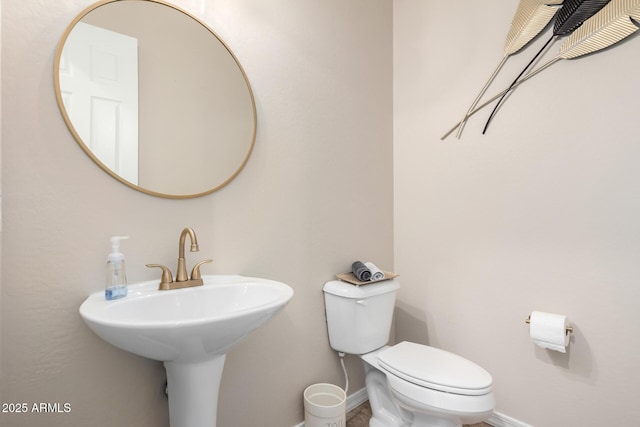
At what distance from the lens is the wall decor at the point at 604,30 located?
1.16 metres

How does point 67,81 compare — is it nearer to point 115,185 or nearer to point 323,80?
point 115,185

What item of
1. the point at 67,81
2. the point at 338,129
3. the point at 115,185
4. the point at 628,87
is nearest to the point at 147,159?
the point at 115,185

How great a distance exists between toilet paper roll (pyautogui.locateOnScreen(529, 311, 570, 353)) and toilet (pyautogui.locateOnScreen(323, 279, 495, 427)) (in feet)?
0.95

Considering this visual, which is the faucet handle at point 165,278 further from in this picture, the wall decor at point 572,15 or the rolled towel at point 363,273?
the wall decor at point 572,15

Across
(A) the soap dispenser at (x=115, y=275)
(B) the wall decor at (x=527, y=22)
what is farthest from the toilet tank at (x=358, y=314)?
(B) the wall decor at (x=527, y=22)

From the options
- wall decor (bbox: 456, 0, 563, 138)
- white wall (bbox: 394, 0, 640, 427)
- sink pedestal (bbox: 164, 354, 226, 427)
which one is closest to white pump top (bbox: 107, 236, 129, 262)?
sink pedestal (bbox: 164, 354, 226, 427)

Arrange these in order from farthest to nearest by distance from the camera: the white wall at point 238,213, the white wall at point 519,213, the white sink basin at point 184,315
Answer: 1. the white wall at point 519,213
2. the white wall at point 238,213
3. the white sink basin at point 184,315

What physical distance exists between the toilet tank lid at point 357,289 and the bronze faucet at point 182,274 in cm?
67

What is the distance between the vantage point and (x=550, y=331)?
129 cm

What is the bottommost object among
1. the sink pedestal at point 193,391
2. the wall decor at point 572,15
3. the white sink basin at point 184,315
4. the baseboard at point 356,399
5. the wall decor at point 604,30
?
the baseboard at point 356,399

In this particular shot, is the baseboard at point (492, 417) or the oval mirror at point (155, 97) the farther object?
the baseboard at point (492, 417)

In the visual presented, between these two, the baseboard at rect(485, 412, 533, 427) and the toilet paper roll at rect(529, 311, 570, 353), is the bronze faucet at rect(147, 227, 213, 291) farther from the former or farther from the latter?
the baseboard at rect(485, 412, 533, 427)

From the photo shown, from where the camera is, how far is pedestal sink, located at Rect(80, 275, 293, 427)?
0.75 metres

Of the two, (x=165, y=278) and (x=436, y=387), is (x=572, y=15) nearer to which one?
(x=436, y=387)
